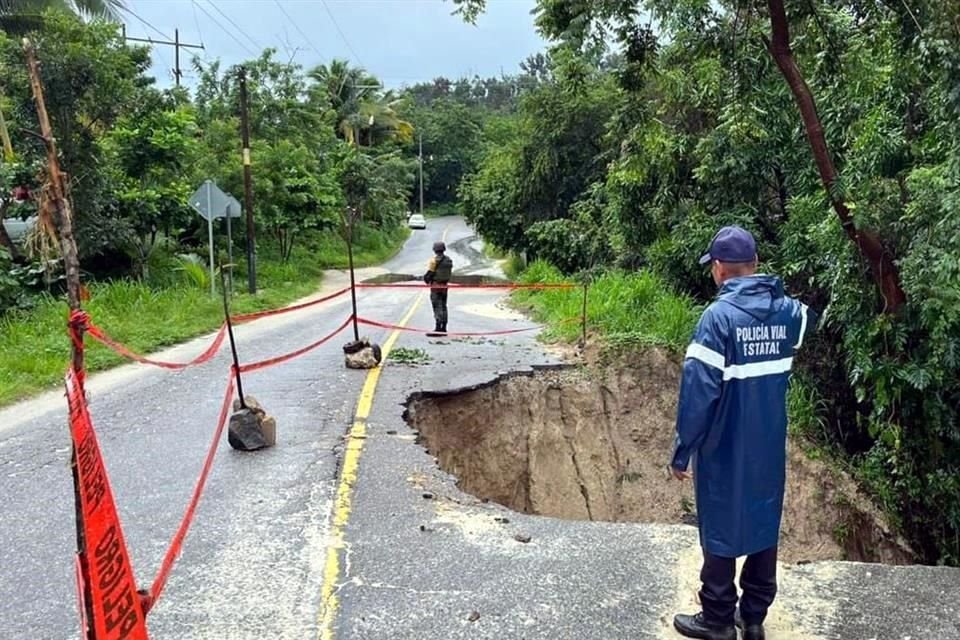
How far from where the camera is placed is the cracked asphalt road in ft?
12.3

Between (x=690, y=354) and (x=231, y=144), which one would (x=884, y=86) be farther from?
(x=231, y=144)

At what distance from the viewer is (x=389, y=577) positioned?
4207 millimetres

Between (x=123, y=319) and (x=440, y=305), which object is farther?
(x=123, y=319)

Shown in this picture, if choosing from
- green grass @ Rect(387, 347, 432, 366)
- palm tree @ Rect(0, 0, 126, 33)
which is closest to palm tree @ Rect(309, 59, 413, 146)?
palm tree @ Rect(0, 0, 126, 33)

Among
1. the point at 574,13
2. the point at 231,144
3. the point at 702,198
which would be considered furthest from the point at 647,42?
the point at 231,144

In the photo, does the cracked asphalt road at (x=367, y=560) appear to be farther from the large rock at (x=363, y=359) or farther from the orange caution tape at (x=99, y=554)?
the large rock at (x=363, y=359)

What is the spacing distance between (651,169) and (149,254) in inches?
488

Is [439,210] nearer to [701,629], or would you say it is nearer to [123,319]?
[123,319]

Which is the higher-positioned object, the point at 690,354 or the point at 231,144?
the point at 231,144

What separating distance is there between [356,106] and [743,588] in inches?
2177

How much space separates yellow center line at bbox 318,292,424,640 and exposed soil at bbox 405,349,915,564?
1.94 ft

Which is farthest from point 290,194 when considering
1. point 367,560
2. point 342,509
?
point 367,560

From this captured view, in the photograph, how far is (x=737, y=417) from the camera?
3412mm

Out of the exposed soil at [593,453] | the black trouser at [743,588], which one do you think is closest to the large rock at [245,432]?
the exposed soil at [593,453]
